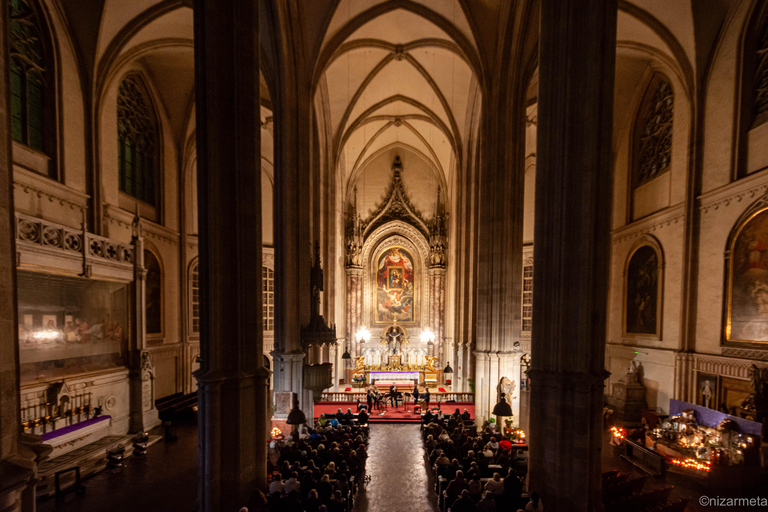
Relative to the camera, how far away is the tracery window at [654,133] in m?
15.1

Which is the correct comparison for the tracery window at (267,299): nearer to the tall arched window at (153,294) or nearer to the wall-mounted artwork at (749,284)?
the tall arched window at (153,294)

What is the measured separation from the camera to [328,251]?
22.5 m

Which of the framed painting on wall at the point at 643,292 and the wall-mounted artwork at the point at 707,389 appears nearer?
the wall-mounted artwork at the point at 707,389

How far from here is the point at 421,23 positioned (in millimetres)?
16219

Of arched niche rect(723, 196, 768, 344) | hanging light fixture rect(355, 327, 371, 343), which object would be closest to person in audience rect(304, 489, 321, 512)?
arched niche rect(723, 196, 768, 344)

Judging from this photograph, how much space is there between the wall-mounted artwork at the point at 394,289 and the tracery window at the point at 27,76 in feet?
66.7

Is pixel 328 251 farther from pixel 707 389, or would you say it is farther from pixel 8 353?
pixel 8 353

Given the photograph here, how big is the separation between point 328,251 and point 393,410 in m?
10.0

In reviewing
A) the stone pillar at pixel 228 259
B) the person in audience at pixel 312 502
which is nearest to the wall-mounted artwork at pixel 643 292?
the person in audience at pixel 312 502

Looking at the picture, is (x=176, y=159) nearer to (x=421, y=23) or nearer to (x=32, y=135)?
(x=32, y=135)

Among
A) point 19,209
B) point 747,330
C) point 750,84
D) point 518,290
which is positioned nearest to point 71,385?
point 19,209

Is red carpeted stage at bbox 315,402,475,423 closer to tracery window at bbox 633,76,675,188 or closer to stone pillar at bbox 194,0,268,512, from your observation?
stone pillar at bbox 194,0,268,512

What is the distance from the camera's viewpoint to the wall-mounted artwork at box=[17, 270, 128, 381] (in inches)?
400

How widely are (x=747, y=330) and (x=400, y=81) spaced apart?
60.2ft
